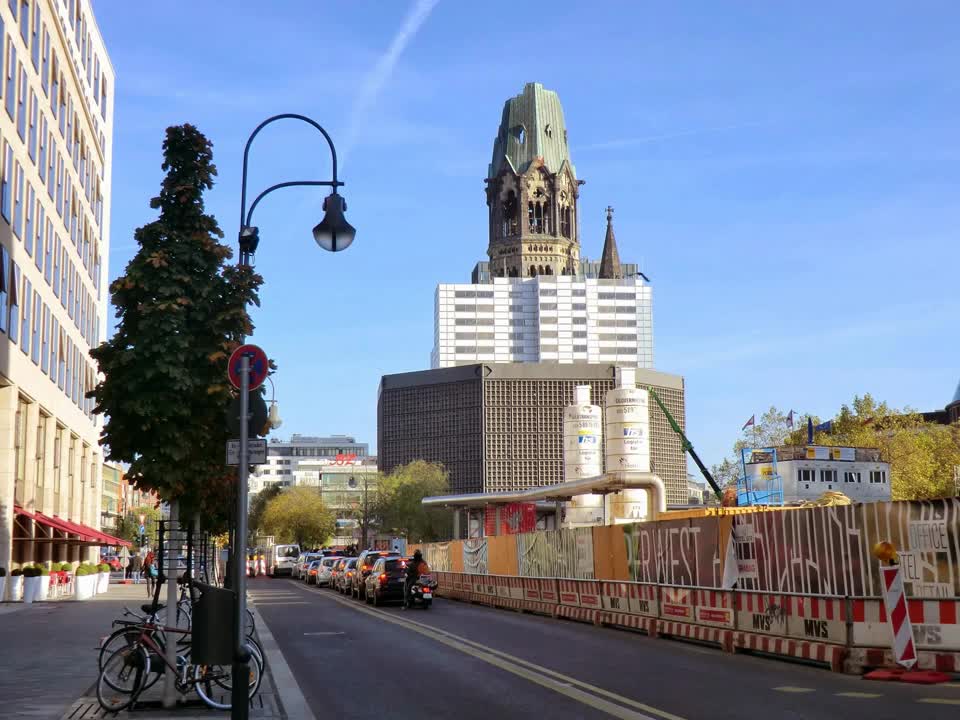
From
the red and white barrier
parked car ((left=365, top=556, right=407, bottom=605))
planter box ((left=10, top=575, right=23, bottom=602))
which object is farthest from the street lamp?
planter box ((left=10, top=575, right=23, bottom=602))

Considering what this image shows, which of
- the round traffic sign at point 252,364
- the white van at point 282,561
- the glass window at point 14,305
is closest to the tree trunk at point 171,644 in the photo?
the round traffic sign at point 252,364

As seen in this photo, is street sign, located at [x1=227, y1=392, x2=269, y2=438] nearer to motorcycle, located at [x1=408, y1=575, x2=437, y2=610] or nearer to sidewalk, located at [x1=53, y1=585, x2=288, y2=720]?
sidewalk, located at [x1=53, y1=585, x2=288, y2=720]

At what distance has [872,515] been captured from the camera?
54.2ft

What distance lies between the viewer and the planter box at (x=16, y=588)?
39.9 meters

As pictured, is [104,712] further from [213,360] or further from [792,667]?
[792,667]

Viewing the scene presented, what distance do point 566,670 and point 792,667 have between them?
3.39m

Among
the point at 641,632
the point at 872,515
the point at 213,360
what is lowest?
the point at 641,632

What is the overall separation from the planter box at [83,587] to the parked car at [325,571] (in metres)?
Result: 15.2

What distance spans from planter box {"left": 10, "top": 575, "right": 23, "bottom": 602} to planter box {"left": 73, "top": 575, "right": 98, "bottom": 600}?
4241 mm

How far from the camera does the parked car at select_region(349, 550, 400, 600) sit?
42.3m

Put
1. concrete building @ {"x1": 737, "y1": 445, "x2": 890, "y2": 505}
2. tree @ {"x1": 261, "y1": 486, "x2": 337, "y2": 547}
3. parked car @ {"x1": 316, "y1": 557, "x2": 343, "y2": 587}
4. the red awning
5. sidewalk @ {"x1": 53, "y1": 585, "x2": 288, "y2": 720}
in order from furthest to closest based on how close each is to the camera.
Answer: tree @ {"x1": 261, "y1": 486, "x2": 337, "y2": 547} < concrete building @ {"x1": 737, "y1": 445, "x2": 890, "y2": 505} < parked car @ {"x1": 316, "y1": 557, "x2": 343, "y2": 587} < the red awning < sidewalk @ {"x1": 53, "y1": 585, "x2": 288, "y2": 720}

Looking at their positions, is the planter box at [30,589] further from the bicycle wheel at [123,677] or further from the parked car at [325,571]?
the bicycle wheel at [123,677]

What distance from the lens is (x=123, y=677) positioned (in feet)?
42.0

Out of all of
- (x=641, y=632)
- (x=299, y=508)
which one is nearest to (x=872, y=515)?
(x=641, y=632)
